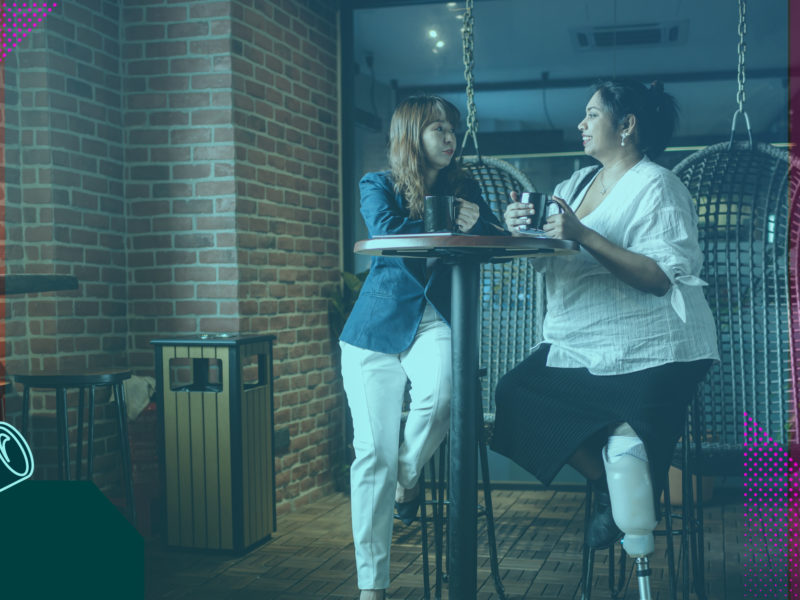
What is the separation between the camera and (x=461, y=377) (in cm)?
213

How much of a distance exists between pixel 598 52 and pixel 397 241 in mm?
2588

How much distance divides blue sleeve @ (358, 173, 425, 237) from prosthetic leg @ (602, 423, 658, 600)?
33.3 inches

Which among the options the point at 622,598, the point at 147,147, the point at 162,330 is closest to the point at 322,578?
the point at 622,598

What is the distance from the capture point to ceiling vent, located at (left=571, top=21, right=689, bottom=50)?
4020 mm

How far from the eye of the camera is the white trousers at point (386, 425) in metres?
2.36

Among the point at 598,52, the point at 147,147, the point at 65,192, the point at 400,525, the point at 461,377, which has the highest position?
the point at 598,52

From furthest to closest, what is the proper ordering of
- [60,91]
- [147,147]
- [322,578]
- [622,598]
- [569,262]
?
[147,147], [60,91], [322,578], [622,598], [569,262]

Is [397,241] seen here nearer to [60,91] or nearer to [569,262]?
[569,262]

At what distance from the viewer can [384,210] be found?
2.46 metres

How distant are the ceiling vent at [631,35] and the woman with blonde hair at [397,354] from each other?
6.02ft

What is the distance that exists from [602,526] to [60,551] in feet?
5.18

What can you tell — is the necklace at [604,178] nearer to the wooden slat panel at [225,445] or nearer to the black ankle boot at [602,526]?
the black ankle boot at [602,526]

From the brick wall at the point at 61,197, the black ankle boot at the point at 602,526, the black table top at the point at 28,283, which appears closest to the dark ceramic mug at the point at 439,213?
the black ankle boot at the point at 602,526

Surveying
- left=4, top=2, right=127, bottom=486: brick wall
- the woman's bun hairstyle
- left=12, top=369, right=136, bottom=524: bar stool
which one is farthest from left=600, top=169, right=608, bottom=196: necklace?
left=4, top=2, right=127, bottom=486: brick wall
